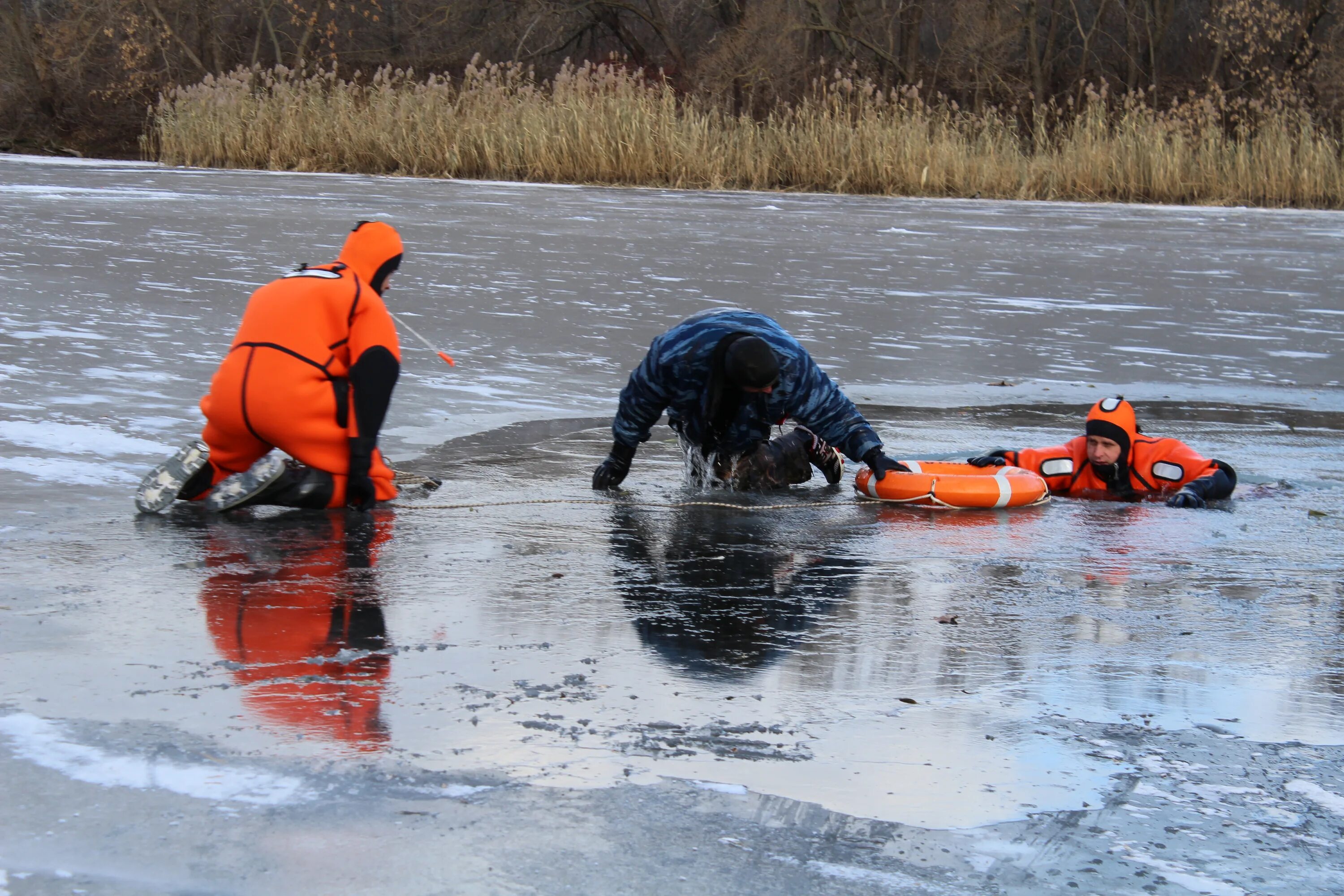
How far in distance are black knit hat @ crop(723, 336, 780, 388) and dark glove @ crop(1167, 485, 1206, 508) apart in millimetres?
1762

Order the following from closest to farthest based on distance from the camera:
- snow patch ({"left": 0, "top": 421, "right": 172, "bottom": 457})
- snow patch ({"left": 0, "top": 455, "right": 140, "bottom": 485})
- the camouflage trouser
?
snow patch ({"left": 0, "top": 455, "right": 140, "bottom": 485}) < snow patch ({"left": 0, "top": 421, "right": 172, "bottom": 457}) < the camouflage trouser

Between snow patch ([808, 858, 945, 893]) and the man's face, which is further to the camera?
the man's face

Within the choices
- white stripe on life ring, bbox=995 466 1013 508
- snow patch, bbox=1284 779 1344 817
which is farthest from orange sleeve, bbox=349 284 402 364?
snow patch, bbox=1284 779 1344 817

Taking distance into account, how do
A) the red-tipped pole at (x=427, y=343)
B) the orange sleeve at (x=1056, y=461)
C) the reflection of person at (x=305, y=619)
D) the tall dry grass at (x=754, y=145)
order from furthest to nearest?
the tall dry grass at (x=754, y=145)
the orange sleeve at (x=1056, y=461)
the red-tipped pole at (x=427, y=343)
the reflection of person at (x=305, y=619)

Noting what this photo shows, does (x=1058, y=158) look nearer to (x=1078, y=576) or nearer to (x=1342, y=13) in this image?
(x=1342, y=13)

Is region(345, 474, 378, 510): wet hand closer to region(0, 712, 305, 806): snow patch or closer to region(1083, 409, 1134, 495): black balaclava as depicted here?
region(0, 712, 305, 806): snow patch

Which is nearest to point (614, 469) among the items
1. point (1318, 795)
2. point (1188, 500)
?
point (1188, 500)

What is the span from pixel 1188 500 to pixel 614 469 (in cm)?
227

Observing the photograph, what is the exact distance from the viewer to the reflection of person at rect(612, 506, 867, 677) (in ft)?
12.1

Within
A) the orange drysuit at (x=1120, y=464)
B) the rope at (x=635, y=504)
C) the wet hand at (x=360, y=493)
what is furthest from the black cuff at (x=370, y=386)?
the orange drysuit at (x=1120, y=464)

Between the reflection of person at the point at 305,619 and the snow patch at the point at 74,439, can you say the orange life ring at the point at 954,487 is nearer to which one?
the reflection of person at the point at 305,619

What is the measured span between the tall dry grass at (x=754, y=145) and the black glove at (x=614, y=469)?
43.1 feet

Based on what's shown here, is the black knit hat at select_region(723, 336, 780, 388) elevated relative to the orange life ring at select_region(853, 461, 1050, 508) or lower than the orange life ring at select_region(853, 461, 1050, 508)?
elevated

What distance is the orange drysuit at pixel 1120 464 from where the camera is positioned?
6.20 metres
